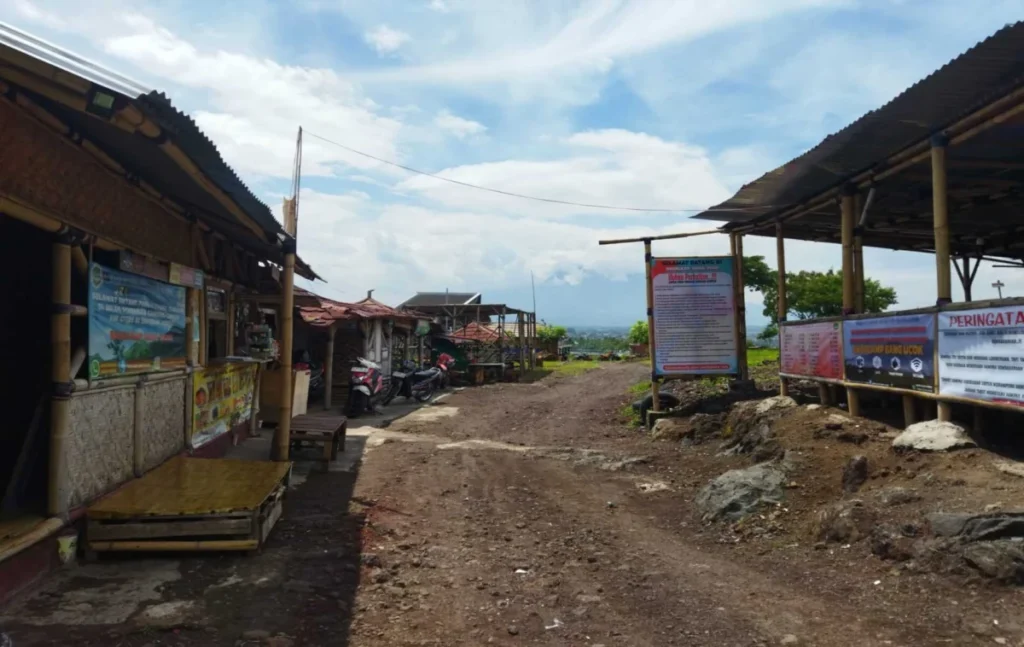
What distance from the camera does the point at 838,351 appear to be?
26.9 feet

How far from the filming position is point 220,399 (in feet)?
28.0

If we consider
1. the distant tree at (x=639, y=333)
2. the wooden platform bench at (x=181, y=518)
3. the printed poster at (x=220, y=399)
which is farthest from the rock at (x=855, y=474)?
the distant tree at (x=639, y=333)

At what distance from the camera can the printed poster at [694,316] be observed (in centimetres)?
1121

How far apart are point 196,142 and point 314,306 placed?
34.9ft

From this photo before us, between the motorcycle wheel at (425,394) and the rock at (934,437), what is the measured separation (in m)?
12.9

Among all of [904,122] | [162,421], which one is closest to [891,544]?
[904,122]

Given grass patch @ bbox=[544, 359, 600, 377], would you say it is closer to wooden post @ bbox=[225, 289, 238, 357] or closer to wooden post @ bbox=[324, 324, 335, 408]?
wooden post @ bbox=[324, 324, 335, 408]

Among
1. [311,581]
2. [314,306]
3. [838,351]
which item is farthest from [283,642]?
[314,306]

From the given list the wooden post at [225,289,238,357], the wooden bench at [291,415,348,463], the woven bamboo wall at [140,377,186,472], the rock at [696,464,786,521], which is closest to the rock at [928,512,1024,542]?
the rock at [696,464,786,521]

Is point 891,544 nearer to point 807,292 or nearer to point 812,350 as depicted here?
point 812,350

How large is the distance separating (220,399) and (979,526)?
312 inches

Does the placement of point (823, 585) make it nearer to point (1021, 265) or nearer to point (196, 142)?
point (196, 142)

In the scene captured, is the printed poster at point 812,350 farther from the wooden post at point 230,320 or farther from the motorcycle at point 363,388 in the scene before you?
the motorcycle at point 363,388

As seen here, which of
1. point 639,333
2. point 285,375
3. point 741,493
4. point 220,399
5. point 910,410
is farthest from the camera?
point 639,333
